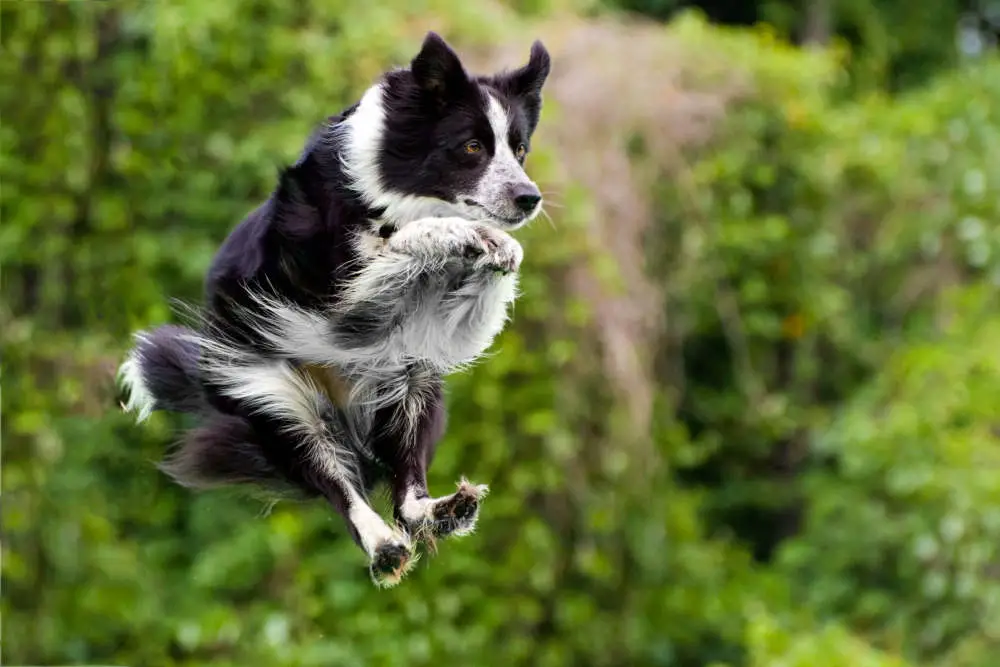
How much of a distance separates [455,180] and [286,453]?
0.68m

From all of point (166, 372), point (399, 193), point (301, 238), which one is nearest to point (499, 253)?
point (399, 193)

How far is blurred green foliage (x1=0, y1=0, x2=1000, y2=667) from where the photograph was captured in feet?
20.7

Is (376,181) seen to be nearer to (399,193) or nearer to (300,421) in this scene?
(399,193)

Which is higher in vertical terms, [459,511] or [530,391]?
[459,511]

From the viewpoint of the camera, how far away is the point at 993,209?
319 inches

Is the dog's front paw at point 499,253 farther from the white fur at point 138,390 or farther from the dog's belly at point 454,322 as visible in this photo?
the white fur at point 138,390

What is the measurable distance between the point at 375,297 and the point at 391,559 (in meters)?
0.50

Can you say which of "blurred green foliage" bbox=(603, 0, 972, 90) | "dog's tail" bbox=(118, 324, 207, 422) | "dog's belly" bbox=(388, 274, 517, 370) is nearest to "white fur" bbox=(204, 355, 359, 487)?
"dog's tail" bbox=(118, 324, 207, 422)

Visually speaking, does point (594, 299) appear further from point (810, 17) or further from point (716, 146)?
point (810, 17)

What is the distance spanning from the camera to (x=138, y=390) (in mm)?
3133

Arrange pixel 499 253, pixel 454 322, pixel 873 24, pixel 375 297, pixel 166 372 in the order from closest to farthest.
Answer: pixel 499 253, pixel 375 297, pixel 454 322, pixel 166 372, pixel 873 24

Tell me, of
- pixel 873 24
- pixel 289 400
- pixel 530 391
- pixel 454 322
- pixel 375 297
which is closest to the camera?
pixel 375 297

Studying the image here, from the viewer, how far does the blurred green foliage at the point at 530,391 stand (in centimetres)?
631

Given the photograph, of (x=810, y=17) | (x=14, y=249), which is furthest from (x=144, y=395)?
(x=810, y=17)
